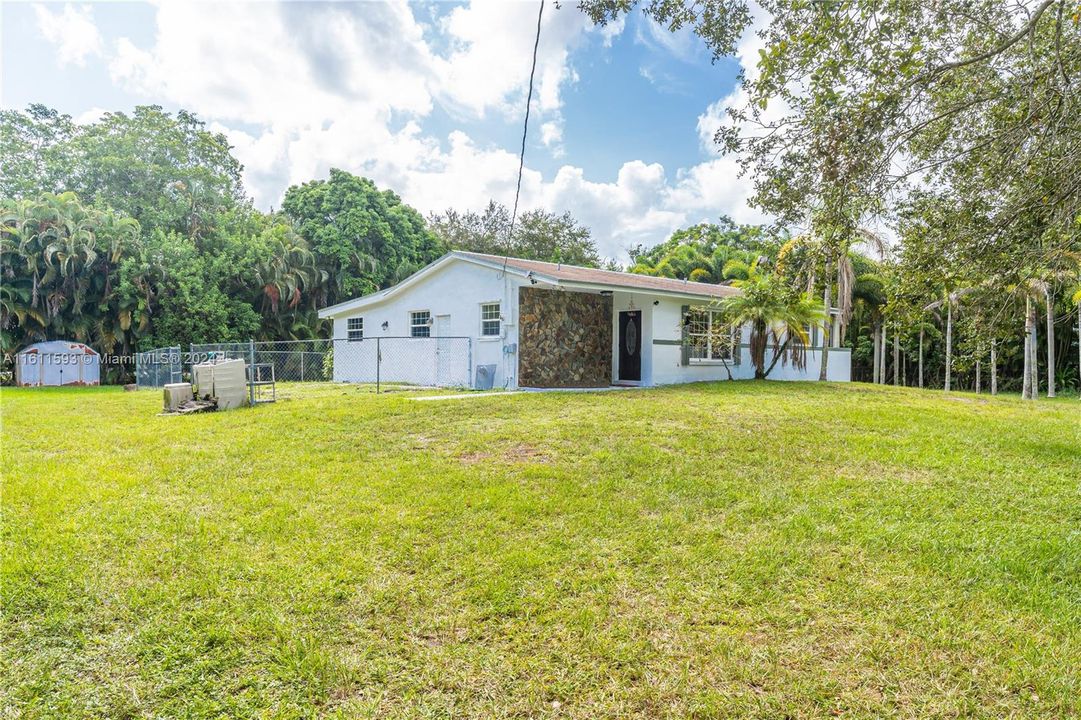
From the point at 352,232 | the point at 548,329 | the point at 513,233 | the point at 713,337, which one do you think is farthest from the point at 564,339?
the point at 513,233

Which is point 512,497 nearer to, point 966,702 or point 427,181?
point 966,702

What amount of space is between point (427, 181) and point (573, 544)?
88.4 feet

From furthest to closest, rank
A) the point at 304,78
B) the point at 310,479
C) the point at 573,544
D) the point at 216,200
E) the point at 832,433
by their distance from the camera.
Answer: the point at 216,200, the point at 304,78, the point at 832,433, the point at 310,479, the point at 573,544

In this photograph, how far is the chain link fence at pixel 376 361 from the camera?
1419cm

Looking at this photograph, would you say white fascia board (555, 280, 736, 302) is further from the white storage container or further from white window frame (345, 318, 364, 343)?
white window frame (345, 318, 364, 343)

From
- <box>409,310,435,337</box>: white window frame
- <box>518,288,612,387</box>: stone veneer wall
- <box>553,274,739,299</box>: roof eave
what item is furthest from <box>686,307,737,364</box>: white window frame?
<box>409,310,435,337</box>: white window frame

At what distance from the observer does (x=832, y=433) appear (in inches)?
286

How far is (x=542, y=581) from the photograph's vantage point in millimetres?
3197

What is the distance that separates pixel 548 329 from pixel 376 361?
5.79m

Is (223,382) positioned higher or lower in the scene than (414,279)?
lower

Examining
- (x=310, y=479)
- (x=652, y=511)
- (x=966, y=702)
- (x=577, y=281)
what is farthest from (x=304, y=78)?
(x=966, y=702)

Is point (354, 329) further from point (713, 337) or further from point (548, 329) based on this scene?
point (713, 337)

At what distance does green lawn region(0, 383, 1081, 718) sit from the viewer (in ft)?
7.58

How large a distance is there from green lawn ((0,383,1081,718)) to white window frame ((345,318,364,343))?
452 inches
